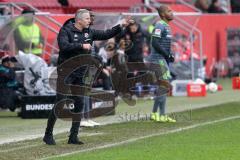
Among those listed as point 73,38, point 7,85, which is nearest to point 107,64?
point 7,85

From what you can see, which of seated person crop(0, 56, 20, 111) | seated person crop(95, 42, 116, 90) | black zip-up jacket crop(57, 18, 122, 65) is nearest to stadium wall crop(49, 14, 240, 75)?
seated person crop(95, 42, 116, 90)

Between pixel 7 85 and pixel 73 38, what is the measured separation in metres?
5.97

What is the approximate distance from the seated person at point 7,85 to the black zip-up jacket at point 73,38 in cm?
552

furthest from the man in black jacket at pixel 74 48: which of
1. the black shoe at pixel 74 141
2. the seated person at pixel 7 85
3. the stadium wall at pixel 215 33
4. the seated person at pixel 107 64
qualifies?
the stadium wall at pixel 215 33

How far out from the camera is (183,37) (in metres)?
27.2

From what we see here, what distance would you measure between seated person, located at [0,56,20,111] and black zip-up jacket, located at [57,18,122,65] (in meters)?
5.52

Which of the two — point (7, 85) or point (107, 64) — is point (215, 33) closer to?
point (107, 64)

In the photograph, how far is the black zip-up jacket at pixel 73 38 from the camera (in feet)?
43.8

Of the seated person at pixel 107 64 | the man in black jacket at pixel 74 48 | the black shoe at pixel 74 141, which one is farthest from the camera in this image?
the seated person at pixel 107 64

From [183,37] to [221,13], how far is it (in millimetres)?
7248

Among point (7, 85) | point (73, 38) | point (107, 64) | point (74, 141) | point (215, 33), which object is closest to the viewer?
point (74, 141)

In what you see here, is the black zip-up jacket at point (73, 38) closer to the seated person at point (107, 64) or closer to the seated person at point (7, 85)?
the seated person at point (7, 85)

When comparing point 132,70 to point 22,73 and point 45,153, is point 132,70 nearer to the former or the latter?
point 22,73

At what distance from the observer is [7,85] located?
19.3 metres
